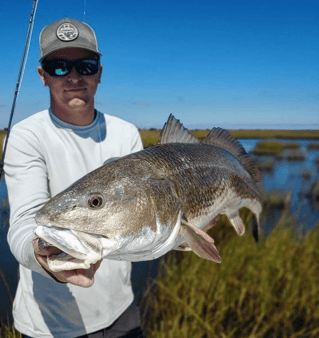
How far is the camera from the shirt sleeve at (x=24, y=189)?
182 cm

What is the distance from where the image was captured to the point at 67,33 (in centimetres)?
252

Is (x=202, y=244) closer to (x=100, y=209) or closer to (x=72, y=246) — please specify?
(x=100, y=209)

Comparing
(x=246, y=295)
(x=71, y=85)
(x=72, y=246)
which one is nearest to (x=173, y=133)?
(x=71, y=85)

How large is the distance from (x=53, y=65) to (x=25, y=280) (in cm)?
174

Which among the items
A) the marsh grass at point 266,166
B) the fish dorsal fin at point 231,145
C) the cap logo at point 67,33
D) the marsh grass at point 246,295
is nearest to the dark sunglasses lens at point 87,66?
the cap logo at point 67,33

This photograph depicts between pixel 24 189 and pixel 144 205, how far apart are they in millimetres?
1009

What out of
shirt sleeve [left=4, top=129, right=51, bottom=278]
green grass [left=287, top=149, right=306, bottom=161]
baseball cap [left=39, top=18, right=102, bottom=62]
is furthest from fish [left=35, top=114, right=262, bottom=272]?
green grass [left=287, top=149, right=306, bottom=161]

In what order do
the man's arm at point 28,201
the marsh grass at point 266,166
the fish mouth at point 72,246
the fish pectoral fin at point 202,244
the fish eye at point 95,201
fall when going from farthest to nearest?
the marsh grass at point 266,166 → the fish pectoral fin at point 202,244 → the man's arm at point 28,201 → the fish eye at point 95,201 → the fish mouth at point 72,246

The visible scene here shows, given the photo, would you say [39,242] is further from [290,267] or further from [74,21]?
[290,267]

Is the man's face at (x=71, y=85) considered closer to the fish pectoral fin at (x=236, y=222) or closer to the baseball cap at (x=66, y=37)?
the baseball cap at (x=66, y=37)

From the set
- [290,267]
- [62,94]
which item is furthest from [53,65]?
[290,267]

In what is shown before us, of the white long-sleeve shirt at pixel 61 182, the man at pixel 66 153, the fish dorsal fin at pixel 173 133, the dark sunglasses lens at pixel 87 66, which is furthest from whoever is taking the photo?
the dark sunglasses lens at pixel 87 66

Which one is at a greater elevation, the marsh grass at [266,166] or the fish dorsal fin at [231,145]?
the fish dorsal fin at [231,145]

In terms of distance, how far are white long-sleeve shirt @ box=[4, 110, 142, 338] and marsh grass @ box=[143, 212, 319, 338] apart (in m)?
1.25
